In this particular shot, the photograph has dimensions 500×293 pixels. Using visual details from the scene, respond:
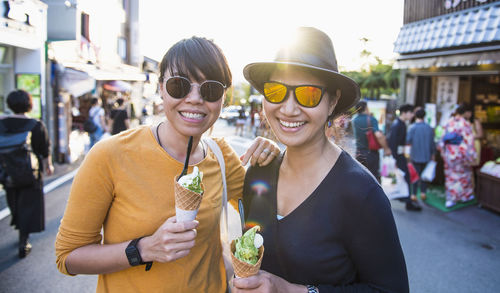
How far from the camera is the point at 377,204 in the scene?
5.28ft

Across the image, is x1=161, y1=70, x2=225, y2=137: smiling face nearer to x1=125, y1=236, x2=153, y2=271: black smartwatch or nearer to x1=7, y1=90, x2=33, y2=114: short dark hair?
x1=125, y1=236, x2=153, y2=271: black smartwatch

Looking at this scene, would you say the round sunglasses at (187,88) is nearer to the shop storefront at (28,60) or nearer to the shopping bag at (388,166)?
the shopping bag at (388,166)

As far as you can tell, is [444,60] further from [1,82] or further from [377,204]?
[1,82]

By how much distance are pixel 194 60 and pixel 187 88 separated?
16 cm

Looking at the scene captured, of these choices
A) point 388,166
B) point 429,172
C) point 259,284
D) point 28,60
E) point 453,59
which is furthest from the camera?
point 28,60

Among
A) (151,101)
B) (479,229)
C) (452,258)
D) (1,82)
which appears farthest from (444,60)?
(151,101)

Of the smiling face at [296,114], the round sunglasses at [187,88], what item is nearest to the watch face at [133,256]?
the round sunglasses at [187,88]

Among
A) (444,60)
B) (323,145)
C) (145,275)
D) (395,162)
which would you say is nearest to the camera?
(145,275)

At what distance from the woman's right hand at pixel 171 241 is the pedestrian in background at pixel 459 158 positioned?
7.93 meters

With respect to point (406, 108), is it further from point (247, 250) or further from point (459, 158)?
point (247, 250)

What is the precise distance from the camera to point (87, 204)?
A: 5.27ft

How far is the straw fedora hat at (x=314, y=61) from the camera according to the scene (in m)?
→ 1.74

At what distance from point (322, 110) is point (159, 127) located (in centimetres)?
99

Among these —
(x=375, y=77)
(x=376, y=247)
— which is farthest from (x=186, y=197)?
(x=375, y=77)
